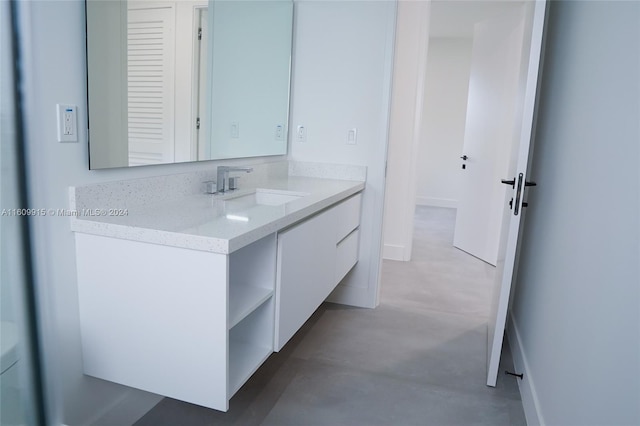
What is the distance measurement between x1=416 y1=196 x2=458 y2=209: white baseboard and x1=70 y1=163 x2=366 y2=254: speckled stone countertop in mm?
5943

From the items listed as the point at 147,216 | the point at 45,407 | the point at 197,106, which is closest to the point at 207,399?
the point at 45,407

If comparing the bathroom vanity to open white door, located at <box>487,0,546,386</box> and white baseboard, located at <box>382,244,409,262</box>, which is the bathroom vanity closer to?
open white door, located at <box>487,0,546,386</box>

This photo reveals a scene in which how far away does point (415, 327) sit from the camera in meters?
2.73

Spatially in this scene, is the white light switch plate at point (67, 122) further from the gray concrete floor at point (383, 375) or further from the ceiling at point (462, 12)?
the ceiling at point (462, 12)

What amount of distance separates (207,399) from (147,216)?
0.61 metres

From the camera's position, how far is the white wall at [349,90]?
2.70 m

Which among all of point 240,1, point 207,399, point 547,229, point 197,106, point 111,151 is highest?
point 240,1

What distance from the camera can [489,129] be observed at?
4363 millimetres

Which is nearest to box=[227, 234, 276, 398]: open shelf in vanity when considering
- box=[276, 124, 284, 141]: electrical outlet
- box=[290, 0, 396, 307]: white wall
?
box=[276, 124, 284, 141]: electrical outlet

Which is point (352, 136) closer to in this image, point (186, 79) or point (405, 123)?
point (186, 79)

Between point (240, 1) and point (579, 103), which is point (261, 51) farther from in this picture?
point (579, 103)

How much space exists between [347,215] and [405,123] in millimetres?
1793

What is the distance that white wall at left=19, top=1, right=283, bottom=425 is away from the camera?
1.20 m

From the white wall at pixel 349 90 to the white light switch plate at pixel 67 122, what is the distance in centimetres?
171
